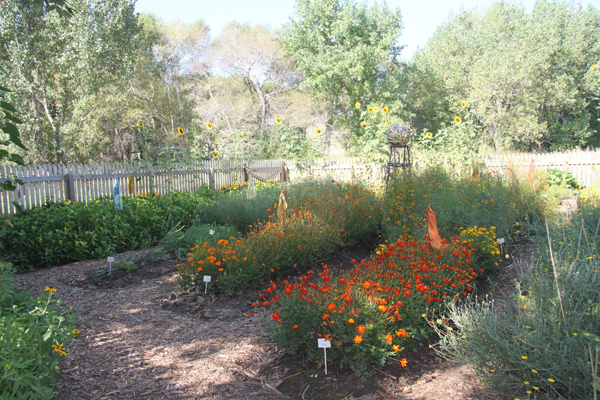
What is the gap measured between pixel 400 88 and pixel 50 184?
1879 centimetres

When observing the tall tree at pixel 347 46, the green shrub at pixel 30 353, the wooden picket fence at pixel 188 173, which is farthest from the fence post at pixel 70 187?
the tall tree at pixel 347 46

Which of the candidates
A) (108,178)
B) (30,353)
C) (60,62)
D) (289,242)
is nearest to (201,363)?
(30,353)

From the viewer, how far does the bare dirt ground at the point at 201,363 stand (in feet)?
8.48

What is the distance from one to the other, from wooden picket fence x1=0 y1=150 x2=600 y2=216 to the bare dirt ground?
3196 mm

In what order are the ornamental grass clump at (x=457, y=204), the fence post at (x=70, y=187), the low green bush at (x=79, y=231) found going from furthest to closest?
the fence post at (x=70, y=187)
the ornamental grass clump at (x=457, y=204)
the low green bush at (x=79, y=231)

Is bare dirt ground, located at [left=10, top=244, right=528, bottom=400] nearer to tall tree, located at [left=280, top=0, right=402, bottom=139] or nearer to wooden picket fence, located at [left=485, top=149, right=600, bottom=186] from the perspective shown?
wooden picket fence, located at [left=485, top=149, right=600, bottom=186]

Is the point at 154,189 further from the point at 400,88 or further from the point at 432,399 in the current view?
the point at 400,88

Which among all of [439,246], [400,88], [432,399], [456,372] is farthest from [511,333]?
[400,88]

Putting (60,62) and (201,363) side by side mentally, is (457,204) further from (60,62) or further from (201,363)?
(60,62)

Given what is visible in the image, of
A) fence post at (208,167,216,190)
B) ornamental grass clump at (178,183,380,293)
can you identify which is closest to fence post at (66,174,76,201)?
fence post at (208,167,216,190)

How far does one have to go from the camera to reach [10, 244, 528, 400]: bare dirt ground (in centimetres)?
259

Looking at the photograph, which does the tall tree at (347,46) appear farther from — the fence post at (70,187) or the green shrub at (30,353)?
the green shrub at (30,353)

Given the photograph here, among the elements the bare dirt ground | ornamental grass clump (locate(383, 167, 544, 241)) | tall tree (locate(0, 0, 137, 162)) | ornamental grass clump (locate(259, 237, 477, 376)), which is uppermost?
tall tree (locate(0, 0, 137, 162))

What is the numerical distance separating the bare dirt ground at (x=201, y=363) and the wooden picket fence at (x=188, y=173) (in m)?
3.20
